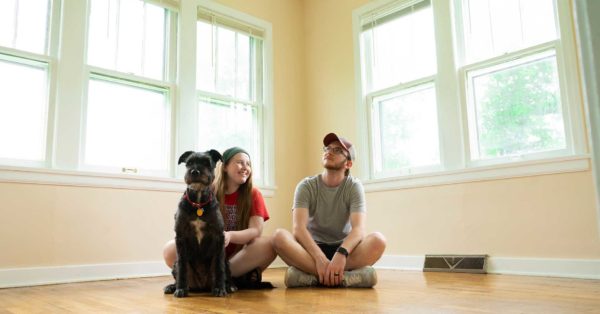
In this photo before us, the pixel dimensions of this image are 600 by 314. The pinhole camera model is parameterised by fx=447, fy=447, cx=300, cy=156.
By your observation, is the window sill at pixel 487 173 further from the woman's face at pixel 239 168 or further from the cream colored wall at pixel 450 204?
the woman's face at pixel 239 168

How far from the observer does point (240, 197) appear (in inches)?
101

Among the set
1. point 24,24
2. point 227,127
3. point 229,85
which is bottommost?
point 227,127

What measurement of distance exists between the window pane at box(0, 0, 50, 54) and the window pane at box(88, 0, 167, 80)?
34 centimetres

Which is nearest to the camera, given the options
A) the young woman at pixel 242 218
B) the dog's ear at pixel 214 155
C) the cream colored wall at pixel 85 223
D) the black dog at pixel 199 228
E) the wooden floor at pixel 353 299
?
the wooden floor at pixel 353 299

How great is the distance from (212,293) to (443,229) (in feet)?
7.32

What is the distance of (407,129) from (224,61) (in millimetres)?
1939

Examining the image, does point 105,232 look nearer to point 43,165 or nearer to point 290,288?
point 43,165

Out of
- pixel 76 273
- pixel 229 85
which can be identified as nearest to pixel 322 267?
pixel 76 273

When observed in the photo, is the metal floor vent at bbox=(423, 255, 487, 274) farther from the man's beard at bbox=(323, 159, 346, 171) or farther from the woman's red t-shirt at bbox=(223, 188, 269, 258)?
the woman's red t-shirt at bbox=(223, 188, 269, 258)

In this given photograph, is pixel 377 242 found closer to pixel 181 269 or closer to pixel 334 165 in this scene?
pixel 334 165

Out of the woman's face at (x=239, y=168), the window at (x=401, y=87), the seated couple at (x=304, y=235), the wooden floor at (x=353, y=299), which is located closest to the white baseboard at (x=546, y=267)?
the wooden floor at (x=353, y=299)

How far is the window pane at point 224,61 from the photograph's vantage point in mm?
4340

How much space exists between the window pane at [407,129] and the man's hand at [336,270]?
187 cm

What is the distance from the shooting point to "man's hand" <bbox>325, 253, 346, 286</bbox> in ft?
7.81
